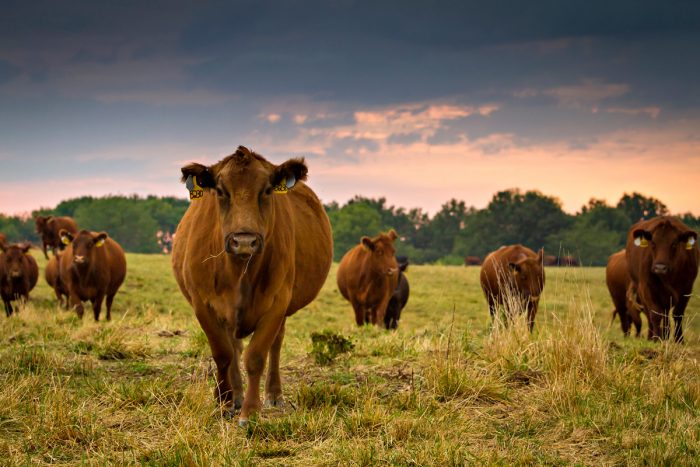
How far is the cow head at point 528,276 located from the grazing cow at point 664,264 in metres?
2.16

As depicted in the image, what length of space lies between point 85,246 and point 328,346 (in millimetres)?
10783

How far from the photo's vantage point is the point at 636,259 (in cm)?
1401

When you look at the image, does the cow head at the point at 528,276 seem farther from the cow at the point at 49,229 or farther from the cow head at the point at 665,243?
the cow at the point at 49,229

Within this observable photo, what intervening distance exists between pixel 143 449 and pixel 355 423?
1531mm

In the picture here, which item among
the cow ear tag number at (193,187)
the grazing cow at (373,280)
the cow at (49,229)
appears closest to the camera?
the cow ear tag number at (193,187)

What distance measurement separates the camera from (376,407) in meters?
5.51

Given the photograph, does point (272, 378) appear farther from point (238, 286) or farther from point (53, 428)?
point (53, 428)

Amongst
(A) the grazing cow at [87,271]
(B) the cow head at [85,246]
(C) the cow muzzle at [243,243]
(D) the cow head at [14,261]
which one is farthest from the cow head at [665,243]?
(D) the cow head at [14,261]

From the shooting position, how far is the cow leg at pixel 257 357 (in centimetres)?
546

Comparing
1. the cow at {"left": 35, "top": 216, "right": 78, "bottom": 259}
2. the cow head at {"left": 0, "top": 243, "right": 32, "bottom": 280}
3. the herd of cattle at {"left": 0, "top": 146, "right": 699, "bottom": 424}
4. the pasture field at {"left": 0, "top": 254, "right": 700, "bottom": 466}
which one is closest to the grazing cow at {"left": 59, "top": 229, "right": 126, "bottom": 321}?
the cow head at {"left": 0, "top": 243, "right": 32, "bottom": 280}

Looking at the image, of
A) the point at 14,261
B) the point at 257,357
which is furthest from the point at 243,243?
the point at 14,261

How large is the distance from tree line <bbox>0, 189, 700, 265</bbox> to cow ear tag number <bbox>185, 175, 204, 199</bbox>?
3157 inches

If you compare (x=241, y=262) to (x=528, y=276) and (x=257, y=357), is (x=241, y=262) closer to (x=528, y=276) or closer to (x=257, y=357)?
(x=257, y=357)

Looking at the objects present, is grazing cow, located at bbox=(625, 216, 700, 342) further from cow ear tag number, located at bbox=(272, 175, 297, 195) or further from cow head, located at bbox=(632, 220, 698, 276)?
cow ear tag number, located at bbox=(272, 175, 297, 195)
